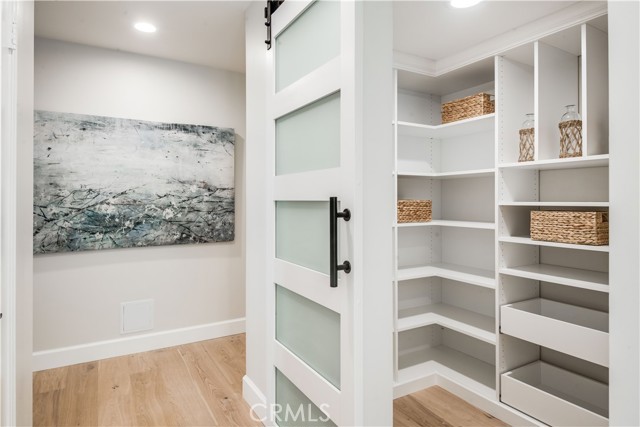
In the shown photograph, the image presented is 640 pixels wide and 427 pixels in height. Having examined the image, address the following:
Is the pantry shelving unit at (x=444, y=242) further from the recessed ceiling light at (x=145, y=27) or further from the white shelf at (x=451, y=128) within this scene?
the recessed ceiling light at (x=145, y=27)

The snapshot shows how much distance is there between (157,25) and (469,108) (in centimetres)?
220

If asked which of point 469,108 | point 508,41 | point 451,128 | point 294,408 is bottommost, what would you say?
point 294,408

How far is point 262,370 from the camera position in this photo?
7.14 feet

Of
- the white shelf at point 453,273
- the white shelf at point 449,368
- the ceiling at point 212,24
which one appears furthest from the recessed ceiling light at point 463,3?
the white shelf at point 449,368

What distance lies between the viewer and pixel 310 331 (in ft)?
5.32

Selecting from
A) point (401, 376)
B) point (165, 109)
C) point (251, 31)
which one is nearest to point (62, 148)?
point (165, 109)

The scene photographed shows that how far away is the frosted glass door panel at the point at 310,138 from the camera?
4.73 ft

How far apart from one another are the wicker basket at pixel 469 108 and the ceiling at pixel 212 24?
1.10 feet

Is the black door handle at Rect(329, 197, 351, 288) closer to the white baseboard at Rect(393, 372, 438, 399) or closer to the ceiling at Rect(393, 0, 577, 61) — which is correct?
the ceiling at Rect(393, 0, 577, 61)

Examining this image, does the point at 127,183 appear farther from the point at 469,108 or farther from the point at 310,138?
the point at 469,108

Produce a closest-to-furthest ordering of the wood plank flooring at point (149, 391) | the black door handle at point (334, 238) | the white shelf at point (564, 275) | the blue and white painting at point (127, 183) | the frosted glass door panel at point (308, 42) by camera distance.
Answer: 1. the black door handle at point (334, 238)
2. the frosted glass door panel at point (308, 42)
3. the white shelf at point (564, 275)
4. the wood plank flooring at point (149, 391)
5. the blue and white painting at point (127, 183)

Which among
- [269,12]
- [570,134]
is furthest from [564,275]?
[269,12]

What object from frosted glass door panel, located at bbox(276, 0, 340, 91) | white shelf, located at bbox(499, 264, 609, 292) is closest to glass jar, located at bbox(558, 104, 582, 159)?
white shelf, located at bbox(499, 264, 609, 292)

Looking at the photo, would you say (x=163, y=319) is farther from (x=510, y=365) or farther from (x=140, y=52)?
(x=510, y=365)
